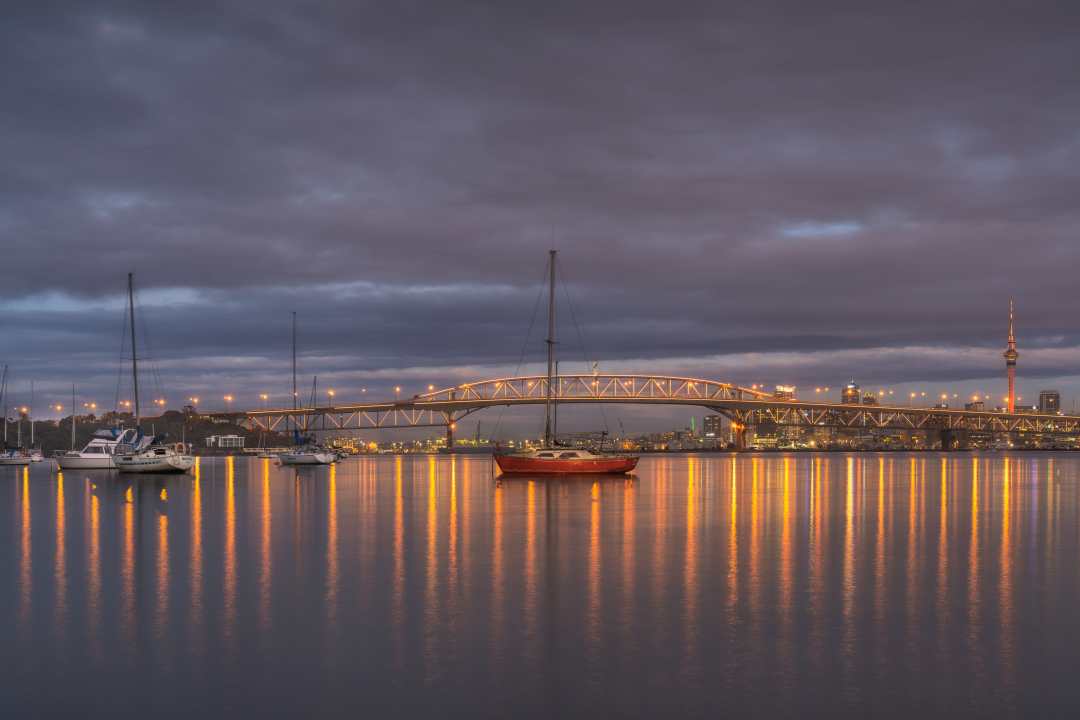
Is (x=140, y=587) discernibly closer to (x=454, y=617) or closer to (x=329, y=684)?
(x=454, y=617)

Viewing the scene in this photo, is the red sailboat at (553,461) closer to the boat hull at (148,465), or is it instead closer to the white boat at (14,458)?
the boat hull at (148,465)

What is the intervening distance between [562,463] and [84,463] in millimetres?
35916

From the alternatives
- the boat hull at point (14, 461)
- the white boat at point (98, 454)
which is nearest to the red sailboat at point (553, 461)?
the white boat at point (98, 454)

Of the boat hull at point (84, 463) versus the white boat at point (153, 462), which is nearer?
the white boat at point (153, 462)

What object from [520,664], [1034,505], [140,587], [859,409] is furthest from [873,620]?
[859,409]

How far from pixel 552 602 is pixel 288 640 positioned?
419cm

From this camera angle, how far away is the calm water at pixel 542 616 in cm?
1066

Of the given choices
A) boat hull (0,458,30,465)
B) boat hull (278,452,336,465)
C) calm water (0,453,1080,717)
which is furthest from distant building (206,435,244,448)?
calm water (0,453,1080,717)

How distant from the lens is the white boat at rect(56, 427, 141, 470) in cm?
7406

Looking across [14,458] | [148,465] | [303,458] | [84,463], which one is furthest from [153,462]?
[14,458]

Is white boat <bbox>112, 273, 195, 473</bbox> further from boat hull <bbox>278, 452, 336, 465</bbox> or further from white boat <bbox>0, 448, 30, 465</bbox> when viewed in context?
white boat <bbox>0, 448, 30, 465</bbox>

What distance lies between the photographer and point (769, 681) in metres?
11.1

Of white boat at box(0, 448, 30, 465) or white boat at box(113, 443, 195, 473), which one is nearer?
white boat at box(113, 443, 195, 473)

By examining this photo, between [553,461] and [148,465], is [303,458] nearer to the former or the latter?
[148,465]
